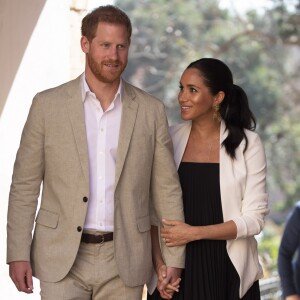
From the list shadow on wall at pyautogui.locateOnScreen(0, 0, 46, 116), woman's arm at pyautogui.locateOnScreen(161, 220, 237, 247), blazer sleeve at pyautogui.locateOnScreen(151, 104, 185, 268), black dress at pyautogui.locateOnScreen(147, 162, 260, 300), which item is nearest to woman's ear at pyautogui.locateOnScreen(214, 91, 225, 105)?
black dress at pyautogui.locateOnScreen(147, 162, 260, 300)

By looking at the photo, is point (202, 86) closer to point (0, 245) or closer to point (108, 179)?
point (108, 179)

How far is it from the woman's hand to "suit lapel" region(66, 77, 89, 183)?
0.50 meters

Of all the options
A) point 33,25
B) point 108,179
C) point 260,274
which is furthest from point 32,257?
point 33,25

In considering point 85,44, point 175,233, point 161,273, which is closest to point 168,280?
point 161,273

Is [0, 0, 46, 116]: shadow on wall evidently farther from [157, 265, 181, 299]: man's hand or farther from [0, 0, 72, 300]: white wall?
[157, 265, 181, 299]: man's hand

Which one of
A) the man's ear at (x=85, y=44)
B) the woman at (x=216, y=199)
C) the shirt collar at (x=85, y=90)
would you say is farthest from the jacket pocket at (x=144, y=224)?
the man's ear at (x=85, y=44)

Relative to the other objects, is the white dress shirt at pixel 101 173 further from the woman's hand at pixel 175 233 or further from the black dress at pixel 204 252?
the black dress at pixel 204 252

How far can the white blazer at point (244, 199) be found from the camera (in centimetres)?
478

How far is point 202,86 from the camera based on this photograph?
16.3 ft

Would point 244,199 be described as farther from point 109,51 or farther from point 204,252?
point 109,51

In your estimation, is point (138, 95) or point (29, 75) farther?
point (29, 75)

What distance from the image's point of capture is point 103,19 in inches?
171

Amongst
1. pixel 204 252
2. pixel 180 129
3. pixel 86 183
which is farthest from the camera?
pixel 180 129

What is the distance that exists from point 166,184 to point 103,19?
2.57 feet
